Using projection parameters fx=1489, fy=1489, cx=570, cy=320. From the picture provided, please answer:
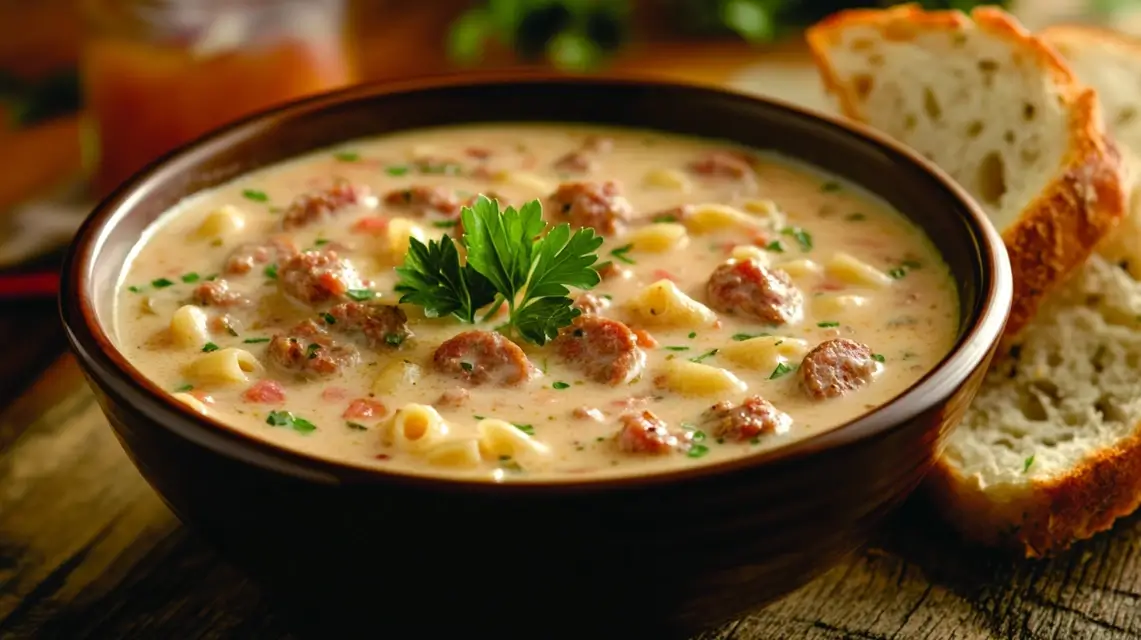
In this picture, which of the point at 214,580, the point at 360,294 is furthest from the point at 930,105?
the point at 214,580

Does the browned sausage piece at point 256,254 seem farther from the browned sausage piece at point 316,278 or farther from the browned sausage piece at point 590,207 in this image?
the browned sausage piece at point 590,207

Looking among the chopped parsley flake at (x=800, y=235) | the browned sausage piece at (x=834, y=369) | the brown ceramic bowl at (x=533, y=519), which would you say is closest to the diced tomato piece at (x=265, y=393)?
the brown ceramic bowl at (x=533, y=519)

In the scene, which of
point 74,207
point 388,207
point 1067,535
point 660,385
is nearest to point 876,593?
point 1067,535

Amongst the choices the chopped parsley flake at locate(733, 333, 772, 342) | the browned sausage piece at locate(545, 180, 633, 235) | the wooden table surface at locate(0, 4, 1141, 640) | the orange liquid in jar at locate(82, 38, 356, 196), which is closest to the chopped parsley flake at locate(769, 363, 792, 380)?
the chopped parsley flake at locate(733, 333, 772, 342)

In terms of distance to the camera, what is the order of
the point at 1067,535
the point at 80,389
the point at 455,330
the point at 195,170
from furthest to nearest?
the point at 80,389 → the point at 195,170 → the point at 1067,535 → the point at 455,330

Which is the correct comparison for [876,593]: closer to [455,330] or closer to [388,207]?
[455,330]

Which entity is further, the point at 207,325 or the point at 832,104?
the point at 832,104
